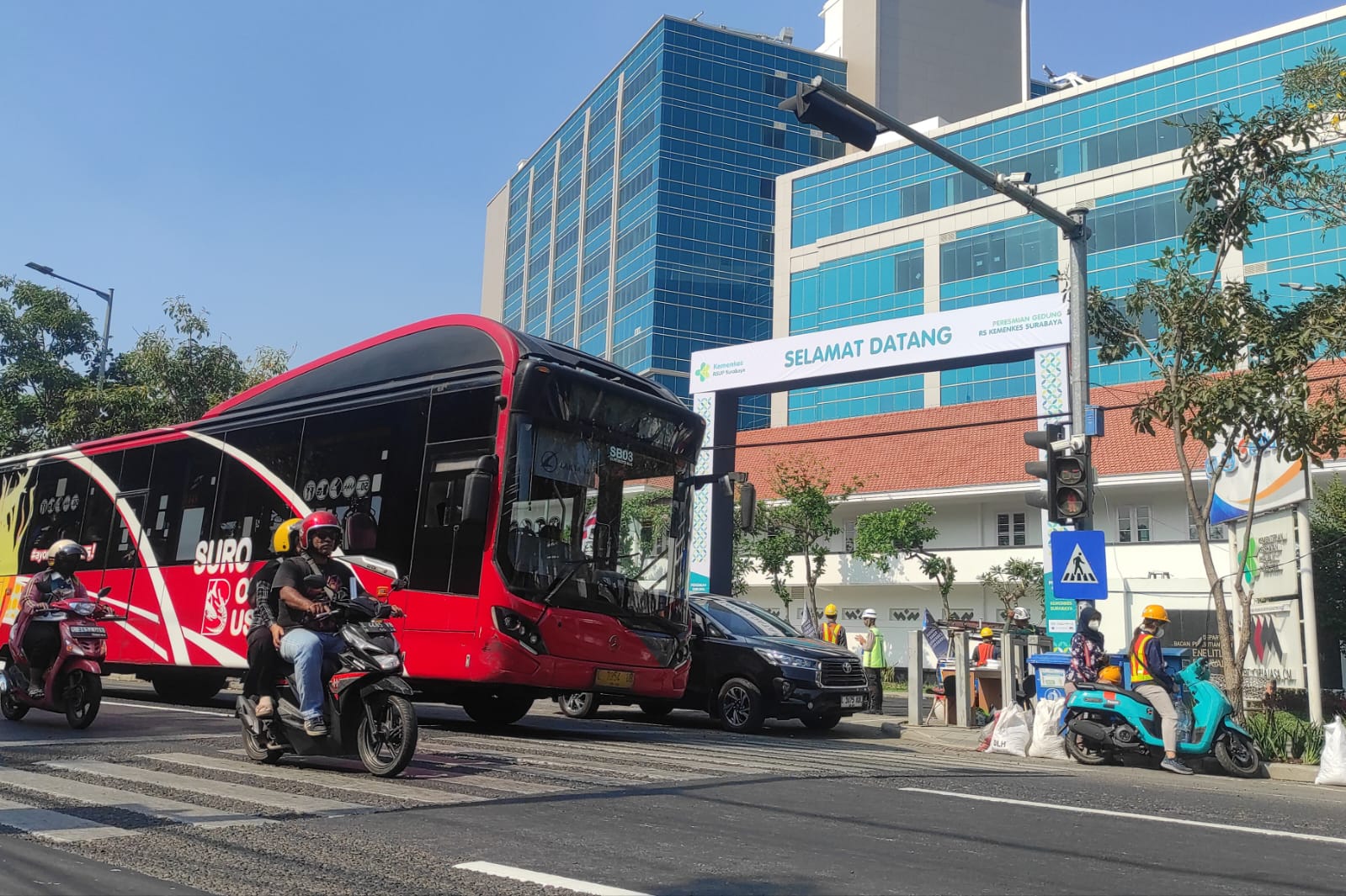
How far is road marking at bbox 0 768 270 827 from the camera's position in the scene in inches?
216

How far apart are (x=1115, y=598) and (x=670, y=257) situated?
4681 cm

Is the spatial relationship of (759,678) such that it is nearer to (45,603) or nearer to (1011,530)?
(45,603)

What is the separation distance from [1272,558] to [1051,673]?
3412mm

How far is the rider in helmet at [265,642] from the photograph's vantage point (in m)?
7.48

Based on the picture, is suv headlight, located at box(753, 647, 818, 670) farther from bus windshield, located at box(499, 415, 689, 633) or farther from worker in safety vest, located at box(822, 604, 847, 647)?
worker in safety vest, located at box(822, 604, 847, 647)

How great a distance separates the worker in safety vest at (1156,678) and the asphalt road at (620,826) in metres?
1.95

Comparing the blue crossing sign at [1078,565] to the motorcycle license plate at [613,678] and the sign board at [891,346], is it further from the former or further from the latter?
the sign board at [891,346]

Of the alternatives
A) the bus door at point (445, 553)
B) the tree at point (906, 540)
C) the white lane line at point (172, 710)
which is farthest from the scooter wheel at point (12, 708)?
the tree at point (906, 540)

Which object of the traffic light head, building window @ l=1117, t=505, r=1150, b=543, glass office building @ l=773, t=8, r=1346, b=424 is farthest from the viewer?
glass office building @ l=773, t=8, r=1346, b=424

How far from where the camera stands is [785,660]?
13.9m

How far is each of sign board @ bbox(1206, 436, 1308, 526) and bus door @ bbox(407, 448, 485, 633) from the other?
874 cm

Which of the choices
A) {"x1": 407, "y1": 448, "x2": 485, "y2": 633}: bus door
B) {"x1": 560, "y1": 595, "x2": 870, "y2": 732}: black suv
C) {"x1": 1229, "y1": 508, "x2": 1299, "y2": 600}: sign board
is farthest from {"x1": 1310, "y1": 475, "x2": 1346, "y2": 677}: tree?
{"x1": 407, "y1": 448, "x2": 485, "y2": 633}: bus door

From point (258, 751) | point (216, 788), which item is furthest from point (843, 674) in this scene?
point (216, 788)

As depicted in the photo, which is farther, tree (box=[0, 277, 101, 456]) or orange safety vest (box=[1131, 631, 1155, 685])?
tree (box=[0, 277, 101, 456])
